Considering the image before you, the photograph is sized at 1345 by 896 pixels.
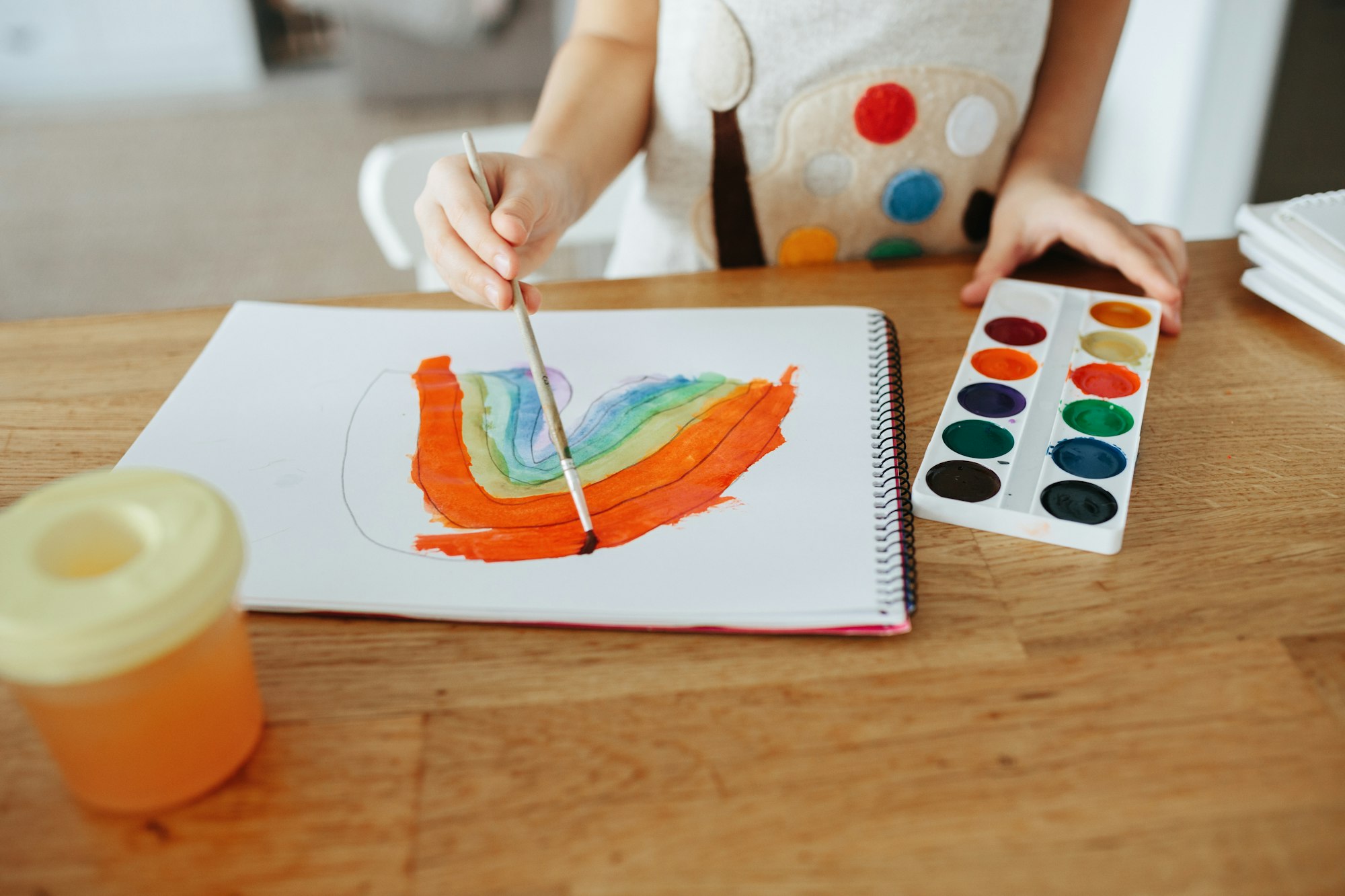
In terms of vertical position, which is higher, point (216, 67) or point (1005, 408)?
point (1005, 408)

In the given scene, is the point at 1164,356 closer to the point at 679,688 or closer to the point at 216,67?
the point at 679,688

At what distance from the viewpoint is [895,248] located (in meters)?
0.83

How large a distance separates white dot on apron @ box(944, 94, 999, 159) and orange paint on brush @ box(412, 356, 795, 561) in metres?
0.34

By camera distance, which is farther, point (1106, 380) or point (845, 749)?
point (1106, 380)

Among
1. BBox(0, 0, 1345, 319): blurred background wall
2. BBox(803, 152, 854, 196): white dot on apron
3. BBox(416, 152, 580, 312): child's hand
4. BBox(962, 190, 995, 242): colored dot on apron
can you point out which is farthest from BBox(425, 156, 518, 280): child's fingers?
BBox(0, 0, 1345, 319): blurred background wall

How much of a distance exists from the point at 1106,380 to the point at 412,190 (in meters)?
0.61

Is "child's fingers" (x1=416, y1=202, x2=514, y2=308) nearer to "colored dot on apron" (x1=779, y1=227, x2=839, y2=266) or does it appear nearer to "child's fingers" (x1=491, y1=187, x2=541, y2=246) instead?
"child's fingers" (x1=491, y1=187, x2=541, y2=246)

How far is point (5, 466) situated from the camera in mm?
535

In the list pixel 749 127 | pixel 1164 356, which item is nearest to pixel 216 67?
pixel 749 127

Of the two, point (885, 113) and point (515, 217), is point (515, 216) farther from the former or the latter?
point (885, 113)

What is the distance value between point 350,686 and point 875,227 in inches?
23.0

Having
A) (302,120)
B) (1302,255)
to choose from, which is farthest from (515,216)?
(302,120)

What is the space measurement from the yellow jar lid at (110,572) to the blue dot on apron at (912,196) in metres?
0.61

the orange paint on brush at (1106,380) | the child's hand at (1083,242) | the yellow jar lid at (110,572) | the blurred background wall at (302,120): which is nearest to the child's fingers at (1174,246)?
the child's hand at (1083,242)
